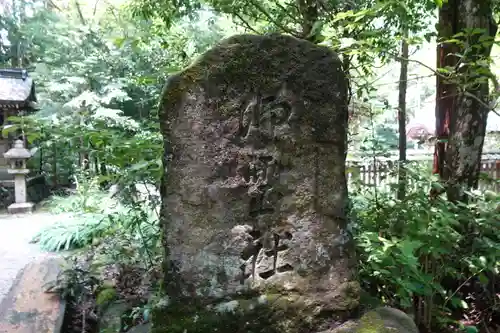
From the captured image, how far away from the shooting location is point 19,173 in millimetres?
10891

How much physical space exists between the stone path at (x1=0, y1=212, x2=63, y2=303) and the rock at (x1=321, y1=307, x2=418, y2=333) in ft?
14.2

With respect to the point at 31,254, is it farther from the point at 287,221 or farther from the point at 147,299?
the point at 287,221

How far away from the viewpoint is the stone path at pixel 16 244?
6.00m

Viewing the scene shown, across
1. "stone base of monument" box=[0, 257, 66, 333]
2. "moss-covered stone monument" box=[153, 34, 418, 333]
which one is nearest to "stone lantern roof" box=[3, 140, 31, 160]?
"stone base of monument" box=[0, 257, 66, 333]

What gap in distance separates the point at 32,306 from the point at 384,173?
3.17m

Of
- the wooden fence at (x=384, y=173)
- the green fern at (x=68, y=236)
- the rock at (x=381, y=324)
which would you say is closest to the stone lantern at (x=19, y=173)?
the green fern at (x=68, y=236)

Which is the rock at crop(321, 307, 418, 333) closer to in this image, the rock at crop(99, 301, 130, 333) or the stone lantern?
the rock at crop(99, 301, 130, 333)

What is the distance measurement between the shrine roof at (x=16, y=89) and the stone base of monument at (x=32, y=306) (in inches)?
334

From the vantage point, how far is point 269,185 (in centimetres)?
233


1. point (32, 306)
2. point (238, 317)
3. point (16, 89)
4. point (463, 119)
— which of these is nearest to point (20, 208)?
point (16, 89)

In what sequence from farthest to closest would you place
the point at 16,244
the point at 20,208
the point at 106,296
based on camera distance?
the point at 20,208
the point at 16,244
the point at 106,296

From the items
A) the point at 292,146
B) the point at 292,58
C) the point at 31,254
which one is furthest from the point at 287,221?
the point at 31,254

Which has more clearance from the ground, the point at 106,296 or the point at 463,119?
the point at 463,119

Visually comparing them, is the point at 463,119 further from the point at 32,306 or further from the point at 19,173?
the point at 19,173
